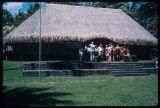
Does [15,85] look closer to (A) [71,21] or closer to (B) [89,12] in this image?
(A) [71,21]

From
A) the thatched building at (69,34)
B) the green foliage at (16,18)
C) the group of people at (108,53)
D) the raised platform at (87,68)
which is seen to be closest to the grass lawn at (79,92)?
the raised platform at (87,68)

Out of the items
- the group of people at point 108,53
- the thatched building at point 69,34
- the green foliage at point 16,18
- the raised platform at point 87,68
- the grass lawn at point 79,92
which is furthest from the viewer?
the green foliage at point 16,18

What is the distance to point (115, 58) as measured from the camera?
80.0ft

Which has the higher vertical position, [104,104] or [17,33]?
[17,33]

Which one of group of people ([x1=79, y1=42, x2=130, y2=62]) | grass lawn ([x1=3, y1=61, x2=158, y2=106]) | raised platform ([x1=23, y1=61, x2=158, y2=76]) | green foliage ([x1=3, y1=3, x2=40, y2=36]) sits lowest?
grass lawn ([x1=3, y1=61, x2=158, y2=106])

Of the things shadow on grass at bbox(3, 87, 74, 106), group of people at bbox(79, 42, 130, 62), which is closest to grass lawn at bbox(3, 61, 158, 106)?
shadow on grass at bbox(3, 87, 74, 106)

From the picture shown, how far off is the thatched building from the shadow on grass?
15.7m

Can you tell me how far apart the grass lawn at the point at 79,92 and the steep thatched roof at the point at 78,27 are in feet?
39.7

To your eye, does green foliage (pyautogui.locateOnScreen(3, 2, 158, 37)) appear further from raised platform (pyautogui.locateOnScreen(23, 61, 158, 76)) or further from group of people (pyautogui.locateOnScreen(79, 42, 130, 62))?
raised platform (pyautogui.locateOnScreen(23, 61, 158, 76))

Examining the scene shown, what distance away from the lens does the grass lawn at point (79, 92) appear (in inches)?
439

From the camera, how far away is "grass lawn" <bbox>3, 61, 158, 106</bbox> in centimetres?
1116

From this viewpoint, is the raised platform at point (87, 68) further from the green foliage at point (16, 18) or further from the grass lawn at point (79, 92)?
the green foliage at point (16, 18)

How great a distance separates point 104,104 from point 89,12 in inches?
966

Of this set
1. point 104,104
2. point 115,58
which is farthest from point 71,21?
point 104,104
